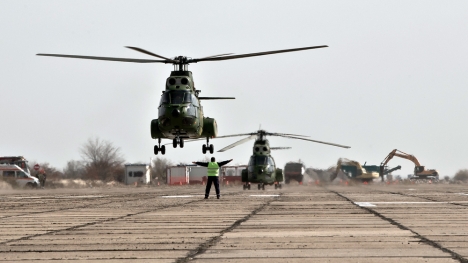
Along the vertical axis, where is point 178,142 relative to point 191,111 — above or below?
below

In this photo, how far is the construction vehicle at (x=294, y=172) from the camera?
9975 cm

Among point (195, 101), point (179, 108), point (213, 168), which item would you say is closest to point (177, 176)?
point (195, 101)

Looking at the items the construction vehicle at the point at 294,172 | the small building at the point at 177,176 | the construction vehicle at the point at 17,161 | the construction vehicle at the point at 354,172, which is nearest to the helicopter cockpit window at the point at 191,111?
the construction vehicle at the point at 17,161

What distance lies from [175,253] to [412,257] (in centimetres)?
314

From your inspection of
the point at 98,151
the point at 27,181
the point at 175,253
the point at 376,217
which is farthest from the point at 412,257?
the point at 98,151

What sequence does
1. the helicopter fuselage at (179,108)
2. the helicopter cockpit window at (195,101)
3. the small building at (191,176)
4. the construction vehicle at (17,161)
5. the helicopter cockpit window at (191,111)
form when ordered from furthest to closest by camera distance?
the small building at (191,176)
the construction vehicle at (17,161)
the helicopter cockpit window at (195,101)
the helicopter cockpit window at (191,111)
the helicopter fuselage at (179,108)

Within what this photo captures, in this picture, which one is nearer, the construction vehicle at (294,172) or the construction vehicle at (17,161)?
the construction vehicle at (17,161)

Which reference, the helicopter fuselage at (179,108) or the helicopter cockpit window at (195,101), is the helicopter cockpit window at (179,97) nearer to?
the helicopter fuselage at (179,108)

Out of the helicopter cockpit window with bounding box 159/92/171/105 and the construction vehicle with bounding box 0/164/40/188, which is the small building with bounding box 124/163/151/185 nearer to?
the construction vehicle with bounding box 0/164/40/188

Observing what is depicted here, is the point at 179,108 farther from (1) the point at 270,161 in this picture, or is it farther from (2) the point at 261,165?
(1) the point at 270,161

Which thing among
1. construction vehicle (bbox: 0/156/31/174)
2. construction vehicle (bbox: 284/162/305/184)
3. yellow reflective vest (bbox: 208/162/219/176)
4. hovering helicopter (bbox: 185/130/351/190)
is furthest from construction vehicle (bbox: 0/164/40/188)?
construction vehicle (bbox: 284/162/305/184)

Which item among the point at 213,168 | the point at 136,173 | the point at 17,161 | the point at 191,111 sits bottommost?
the point at 213,168

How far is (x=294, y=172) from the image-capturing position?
99.9 meters

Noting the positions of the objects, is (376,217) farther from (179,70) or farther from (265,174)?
(265,174)
